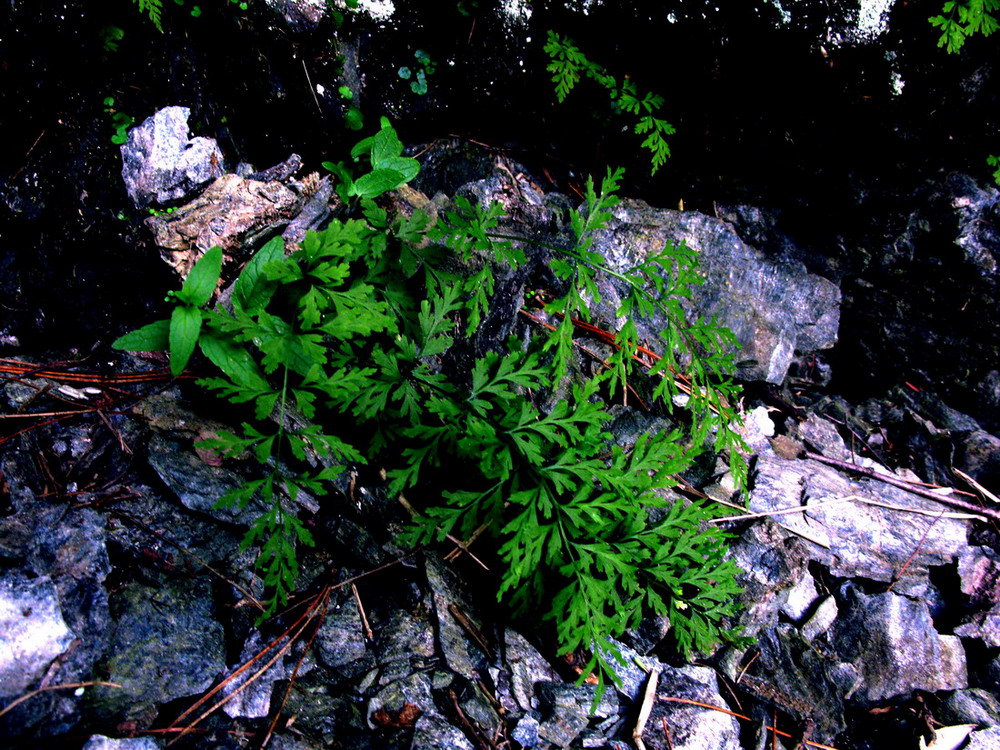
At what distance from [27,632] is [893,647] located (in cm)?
439

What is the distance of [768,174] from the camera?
446 centimetres

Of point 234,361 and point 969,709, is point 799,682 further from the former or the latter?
point 234,361

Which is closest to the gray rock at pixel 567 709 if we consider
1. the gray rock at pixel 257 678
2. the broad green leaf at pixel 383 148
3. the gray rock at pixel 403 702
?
the gray rock at pixel 403 702

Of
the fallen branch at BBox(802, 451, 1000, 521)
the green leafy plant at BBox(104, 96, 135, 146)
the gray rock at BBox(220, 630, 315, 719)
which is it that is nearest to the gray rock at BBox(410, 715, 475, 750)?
the gray rock at BBox(220, 630, 315, 719)

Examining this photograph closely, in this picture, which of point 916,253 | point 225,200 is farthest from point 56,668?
point 916,253

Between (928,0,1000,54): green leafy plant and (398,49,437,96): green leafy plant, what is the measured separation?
3.10m

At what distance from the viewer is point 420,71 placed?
400 cm

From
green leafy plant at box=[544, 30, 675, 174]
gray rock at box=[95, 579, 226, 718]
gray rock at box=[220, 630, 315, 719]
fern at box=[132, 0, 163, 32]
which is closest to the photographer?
gray rock at box=[95, 579, 226, 718]

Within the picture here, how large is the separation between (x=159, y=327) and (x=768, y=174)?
424 centimetres

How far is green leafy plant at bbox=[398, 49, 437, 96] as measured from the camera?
398 cm

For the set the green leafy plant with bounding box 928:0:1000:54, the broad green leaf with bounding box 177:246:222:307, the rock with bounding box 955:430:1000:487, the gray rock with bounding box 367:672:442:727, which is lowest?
the gray rock with bounding box 367:672:442:727

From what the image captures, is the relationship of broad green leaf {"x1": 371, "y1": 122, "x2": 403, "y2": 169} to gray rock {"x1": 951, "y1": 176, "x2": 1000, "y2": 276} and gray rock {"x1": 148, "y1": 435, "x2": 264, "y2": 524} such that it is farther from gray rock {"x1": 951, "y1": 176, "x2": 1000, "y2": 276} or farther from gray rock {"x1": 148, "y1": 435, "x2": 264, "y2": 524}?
gray rock {"x1": 951, "y1": 176, "x2": 1000, "y2": 276}

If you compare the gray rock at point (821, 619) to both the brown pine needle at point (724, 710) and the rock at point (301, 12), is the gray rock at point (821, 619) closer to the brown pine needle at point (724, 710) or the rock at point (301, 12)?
the brown pine needle at point (724, 710)

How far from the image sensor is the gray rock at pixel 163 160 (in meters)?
3.56
